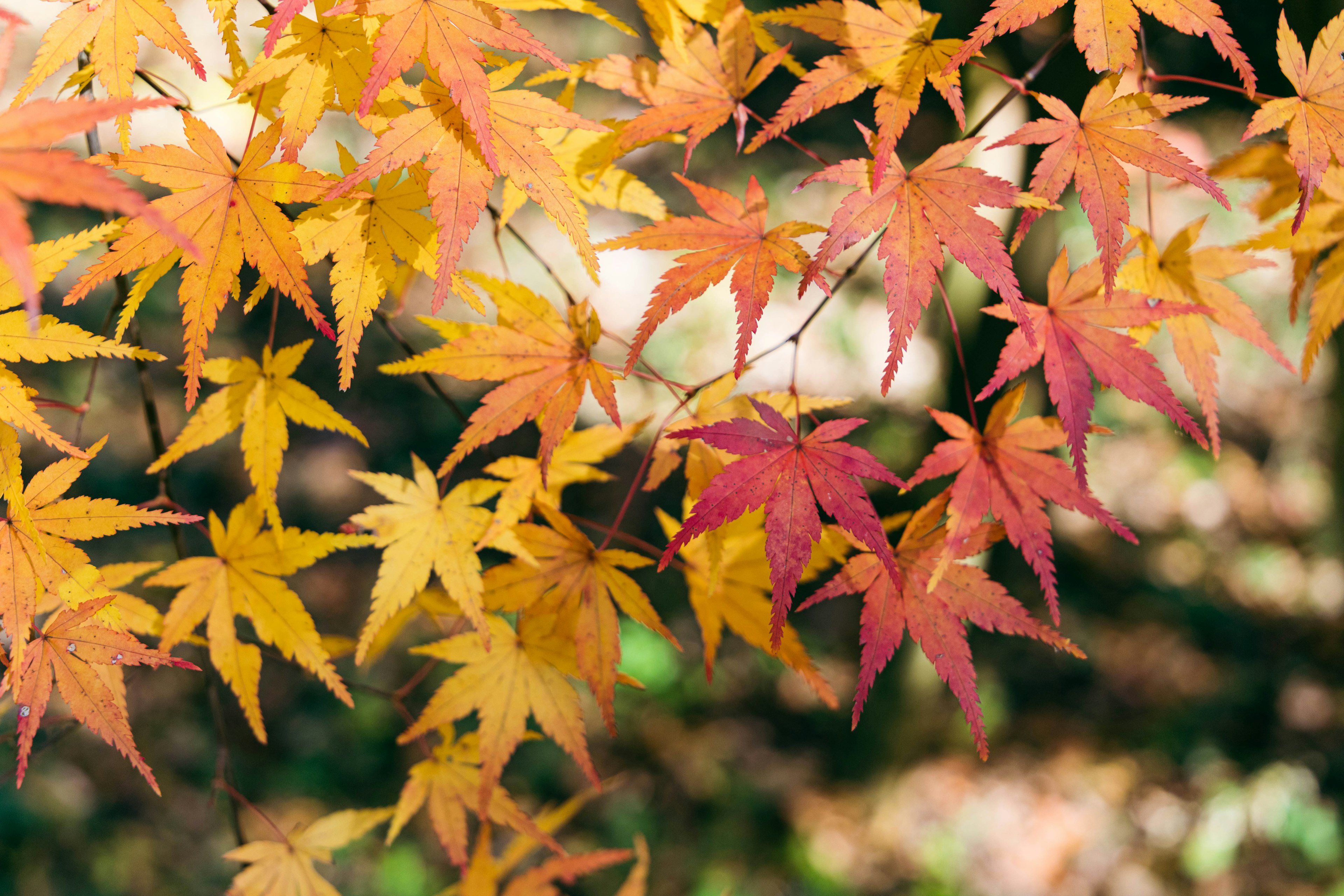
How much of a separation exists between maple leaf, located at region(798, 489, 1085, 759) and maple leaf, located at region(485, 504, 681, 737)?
265 mm

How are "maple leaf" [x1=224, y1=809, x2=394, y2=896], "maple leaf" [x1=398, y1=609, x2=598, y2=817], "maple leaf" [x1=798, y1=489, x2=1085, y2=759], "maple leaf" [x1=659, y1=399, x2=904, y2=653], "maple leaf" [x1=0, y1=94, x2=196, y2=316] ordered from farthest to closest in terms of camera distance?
"maple leaf" [x1=224, y1=809, x2=394, y2=896], "maple leaf" [x1=398, y1=609, x2=598, y2=817], "maple leaf" [x1=798, y1=489, x2=1085, y2=759], "maple leaf" [x1=659, y1=399, x2=904, y2=653], "maple leaf" [x1=0, y1=94, x2=196, y2=316]

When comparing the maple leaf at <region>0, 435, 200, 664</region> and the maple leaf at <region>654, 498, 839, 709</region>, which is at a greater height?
the maple leaf at <region>0, 435, 200, 664</region>

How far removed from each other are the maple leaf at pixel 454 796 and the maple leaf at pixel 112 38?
0.96 meters

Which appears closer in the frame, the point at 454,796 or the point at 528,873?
the point at 454,796

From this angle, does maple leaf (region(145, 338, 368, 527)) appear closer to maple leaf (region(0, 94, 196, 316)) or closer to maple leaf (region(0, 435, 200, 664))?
maple leaf (region(0, 435, 200, 664))

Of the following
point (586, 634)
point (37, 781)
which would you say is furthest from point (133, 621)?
point (37, 781)

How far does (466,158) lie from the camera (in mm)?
777

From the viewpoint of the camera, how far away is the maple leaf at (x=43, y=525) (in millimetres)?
799

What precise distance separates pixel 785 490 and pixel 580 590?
36 centimetres

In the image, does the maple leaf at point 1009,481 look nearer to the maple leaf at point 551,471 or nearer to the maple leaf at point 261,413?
the maple leaf at point 551,471

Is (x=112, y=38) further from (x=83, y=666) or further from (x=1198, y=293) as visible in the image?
(x=1198, y=293)

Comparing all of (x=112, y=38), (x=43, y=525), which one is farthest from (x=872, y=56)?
(x=43, y=525)

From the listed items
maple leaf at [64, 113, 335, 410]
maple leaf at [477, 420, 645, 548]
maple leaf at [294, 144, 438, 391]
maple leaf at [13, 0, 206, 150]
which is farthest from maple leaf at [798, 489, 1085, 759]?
maple leaf at [13, 0, 206, 150]

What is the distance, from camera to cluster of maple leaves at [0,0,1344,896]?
0.77 m
